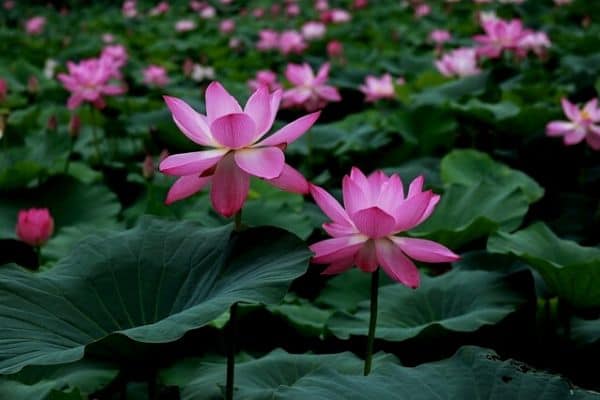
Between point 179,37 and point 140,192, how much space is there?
370 centimetres

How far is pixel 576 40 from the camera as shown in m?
3.85

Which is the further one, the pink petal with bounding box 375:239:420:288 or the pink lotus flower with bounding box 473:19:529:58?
the pink lotus flower with bounding box 473:19:529:58

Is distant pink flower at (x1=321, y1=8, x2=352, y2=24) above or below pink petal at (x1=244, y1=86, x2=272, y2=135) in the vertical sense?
below

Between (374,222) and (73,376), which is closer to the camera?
(374,222)

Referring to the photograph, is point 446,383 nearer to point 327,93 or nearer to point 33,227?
point 33,227

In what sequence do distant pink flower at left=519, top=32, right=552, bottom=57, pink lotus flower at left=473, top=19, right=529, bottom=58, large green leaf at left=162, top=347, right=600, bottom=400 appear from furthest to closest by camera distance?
distant pink flower at left=519, top=32, right=552, bottom=57 < pink lotus flower at left=473, top=19, right=529, bottom=58 < large green leaf at left=162, top=347, right=600, bottom=400

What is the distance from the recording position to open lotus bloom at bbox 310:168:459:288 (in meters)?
0.93

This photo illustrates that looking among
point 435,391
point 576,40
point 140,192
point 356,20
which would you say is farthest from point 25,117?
point 356,20

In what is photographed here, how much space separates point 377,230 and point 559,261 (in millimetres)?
589

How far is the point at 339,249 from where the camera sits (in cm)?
95

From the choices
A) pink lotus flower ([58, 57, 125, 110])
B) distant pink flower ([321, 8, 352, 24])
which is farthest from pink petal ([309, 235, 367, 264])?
distant pink flower ([321, 8, 352, 24])

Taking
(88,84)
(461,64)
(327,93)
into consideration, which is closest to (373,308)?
(327,93)

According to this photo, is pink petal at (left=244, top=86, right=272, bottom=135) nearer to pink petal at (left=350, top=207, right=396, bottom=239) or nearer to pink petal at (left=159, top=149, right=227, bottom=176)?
pink petal at (left=159, top=149, right=227, bottom=176)

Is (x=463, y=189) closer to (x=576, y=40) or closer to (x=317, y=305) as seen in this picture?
(x=317, y=305)
